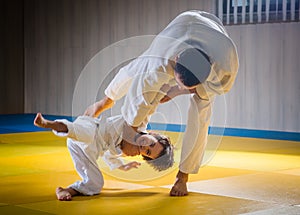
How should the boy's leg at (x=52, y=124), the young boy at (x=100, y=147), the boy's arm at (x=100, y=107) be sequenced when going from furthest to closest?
the boy's arm at (x=100, y=107)
the young boy at (x=100, y=147)
the boy's leg at (x=52, y=124)

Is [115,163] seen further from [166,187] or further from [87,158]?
[166,187]

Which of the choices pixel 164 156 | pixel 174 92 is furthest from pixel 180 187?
pixel 174 92

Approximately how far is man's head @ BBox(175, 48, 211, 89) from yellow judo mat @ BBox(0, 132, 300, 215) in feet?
2.91

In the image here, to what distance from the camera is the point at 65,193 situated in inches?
199

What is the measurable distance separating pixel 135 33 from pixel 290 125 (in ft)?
12.1

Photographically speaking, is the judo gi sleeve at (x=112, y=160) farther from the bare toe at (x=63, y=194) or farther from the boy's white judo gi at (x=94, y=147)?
the bare toe at (x=63, y=194)

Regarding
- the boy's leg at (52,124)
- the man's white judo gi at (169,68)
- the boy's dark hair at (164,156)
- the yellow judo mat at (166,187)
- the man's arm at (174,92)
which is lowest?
the yellow judo mat at (166,187)

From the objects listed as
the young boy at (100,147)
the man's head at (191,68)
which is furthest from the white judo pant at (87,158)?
the man's head at (191,68)

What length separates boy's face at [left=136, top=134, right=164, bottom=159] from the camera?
496 centimetres

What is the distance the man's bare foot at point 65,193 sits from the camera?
5.00 meters

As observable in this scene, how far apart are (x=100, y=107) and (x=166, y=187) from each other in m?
0.92

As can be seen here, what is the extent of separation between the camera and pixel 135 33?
12656 millimetres

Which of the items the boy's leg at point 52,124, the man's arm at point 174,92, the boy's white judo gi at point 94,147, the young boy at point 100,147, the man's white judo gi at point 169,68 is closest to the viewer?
the man's white judo gi at point 169,68

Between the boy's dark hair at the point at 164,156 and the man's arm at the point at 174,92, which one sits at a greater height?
the man's arm at the point at 174,92
